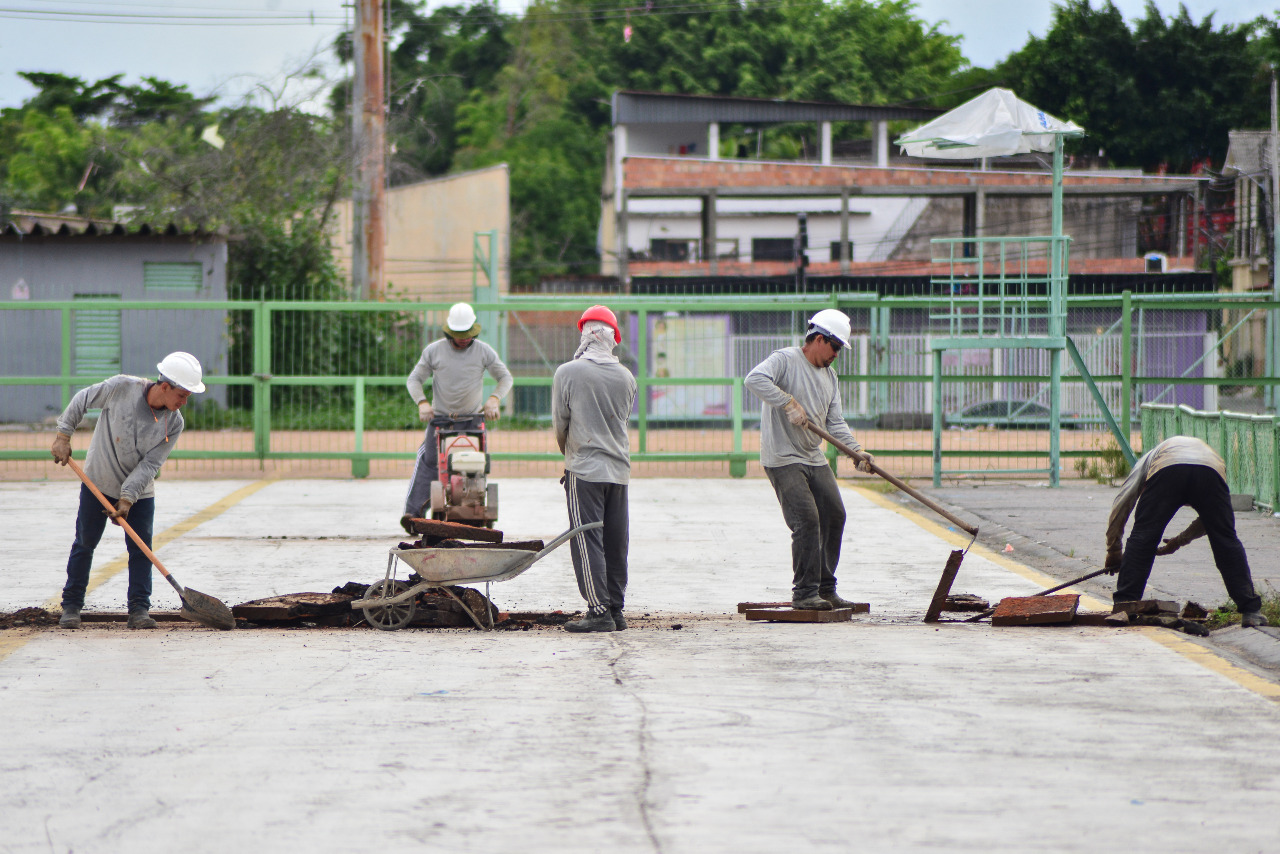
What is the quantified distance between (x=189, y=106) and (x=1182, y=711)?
1951 inches

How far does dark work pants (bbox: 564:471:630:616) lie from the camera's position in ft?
24.9

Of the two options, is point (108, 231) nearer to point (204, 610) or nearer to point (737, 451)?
point (737, 451)

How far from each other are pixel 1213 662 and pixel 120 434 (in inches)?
230

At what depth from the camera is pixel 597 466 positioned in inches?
301

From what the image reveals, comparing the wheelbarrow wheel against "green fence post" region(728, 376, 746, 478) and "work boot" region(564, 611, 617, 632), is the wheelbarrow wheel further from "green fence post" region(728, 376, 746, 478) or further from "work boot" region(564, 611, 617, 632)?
"green fence post" region(728, 376, 746, 478)

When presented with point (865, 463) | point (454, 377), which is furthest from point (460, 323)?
point (865, 463)

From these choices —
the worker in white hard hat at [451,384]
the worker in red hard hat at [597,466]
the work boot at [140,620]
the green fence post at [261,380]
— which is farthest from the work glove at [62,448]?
the green fence post at [261,380]

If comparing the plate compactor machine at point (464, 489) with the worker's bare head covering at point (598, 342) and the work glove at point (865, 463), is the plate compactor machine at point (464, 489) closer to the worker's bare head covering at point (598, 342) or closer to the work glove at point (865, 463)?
the worker's bare head covering at point (598, 342)

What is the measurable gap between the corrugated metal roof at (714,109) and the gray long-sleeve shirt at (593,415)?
137 ft

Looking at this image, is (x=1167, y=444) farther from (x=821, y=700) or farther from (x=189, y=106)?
(x=189, y=106)

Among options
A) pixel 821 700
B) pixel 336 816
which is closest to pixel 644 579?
pixel 821 700

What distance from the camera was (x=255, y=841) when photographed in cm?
418

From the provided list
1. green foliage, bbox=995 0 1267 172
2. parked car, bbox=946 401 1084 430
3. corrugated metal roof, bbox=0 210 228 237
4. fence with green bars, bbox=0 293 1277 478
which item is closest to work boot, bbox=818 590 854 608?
fence with green bars, bbox=0 293 1277 478

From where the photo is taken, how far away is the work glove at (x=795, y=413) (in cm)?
784
